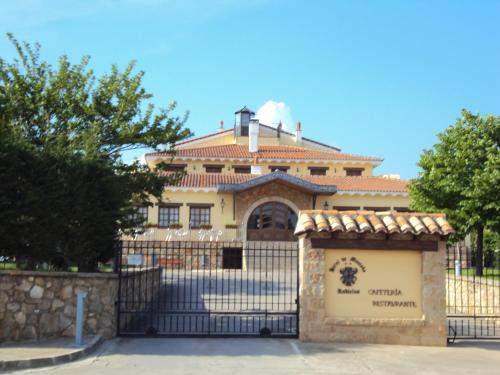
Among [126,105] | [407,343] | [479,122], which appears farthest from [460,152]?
[126,105]

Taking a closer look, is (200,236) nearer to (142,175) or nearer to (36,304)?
(142,175)

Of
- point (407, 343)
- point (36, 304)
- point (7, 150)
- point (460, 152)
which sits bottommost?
point (407, 343)

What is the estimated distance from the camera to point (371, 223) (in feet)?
35.8

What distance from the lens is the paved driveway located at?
8438 millimetres

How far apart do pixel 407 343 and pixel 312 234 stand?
284 centimetres

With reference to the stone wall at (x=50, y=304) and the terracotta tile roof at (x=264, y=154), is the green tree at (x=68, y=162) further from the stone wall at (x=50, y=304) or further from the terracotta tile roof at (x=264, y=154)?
the terracotta tile roof at (x=264, y=154)

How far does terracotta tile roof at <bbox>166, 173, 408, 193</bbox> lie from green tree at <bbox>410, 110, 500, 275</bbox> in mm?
12627

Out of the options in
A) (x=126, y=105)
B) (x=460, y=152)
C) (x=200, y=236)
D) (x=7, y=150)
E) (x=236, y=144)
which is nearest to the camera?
(x=7, y=150)

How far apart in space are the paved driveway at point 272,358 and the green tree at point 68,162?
2.32 meters

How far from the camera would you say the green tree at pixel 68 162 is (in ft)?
34.0

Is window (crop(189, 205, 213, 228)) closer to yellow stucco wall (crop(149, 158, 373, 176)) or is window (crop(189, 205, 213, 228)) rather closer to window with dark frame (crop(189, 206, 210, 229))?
window with dark frame (crop(189, 206, 210, 229))

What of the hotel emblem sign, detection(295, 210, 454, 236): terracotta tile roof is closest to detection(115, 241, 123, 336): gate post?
detection(295, 210, 454, 236): terracotta tile roof

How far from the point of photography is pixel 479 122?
65.5 ft

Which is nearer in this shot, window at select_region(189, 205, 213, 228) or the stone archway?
the stone archway
